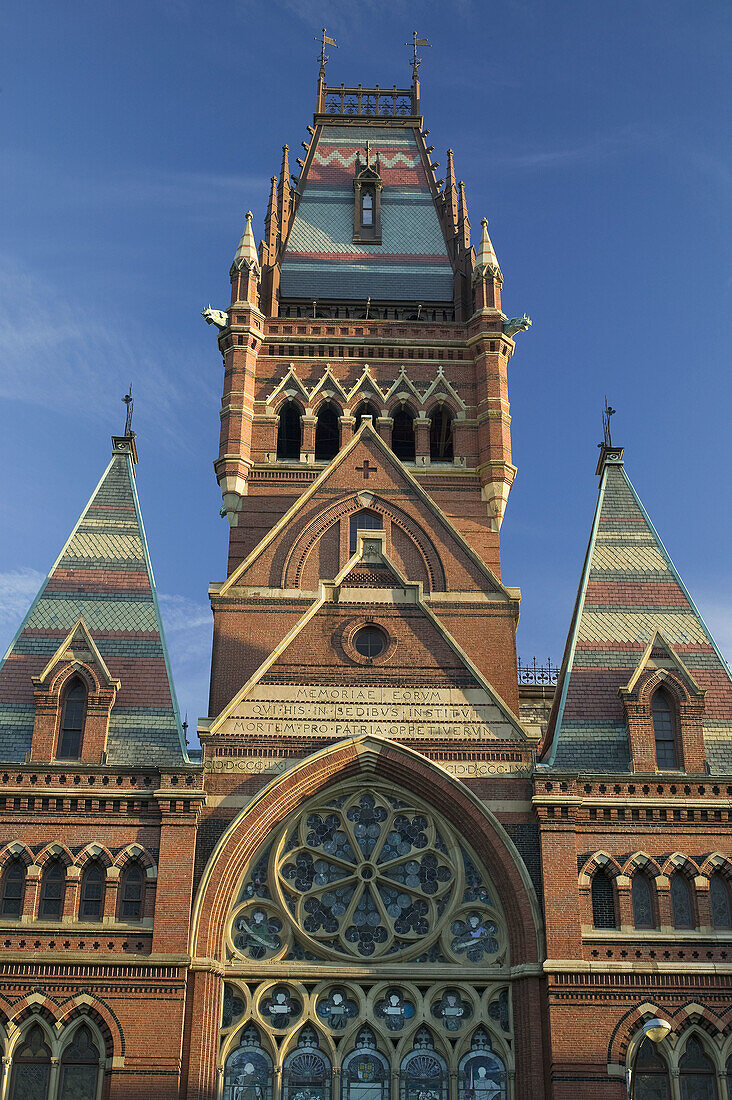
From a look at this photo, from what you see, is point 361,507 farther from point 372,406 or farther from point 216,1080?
point 216,1080

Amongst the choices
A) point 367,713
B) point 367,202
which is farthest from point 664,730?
point 367,202

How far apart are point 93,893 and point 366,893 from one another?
5.54 m

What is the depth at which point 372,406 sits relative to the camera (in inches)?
1588

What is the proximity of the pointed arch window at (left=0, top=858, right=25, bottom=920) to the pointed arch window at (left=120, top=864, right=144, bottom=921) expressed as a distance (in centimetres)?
198

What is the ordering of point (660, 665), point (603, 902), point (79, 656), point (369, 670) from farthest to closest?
point (369, 670)
point (660, 665)
point (79, 656)
point (603, 902)

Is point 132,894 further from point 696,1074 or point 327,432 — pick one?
point 327,432

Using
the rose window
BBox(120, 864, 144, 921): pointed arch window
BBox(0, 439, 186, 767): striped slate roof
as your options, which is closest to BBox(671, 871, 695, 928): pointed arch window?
the rose window

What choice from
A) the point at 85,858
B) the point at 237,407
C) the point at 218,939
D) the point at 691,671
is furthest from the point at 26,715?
the point at 691,671

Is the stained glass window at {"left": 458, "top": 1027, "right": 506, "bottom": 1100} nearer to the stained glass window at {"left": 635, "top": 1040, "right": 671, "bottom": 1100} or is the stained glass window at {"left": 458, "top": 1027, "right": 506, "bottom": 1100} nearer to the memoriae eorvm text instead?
the memoriae eorvm text

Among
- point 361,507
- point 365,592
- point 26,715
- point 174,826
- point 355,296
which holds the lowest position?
point 174,826

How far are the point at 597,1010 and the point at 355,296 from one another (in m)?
22.8

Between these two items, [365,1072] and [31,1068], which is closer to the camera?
[31,1068]

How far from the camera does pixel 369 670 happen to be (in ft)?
107

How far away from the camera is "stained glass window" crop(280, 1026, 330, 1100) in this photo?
28453 millimetres
